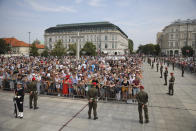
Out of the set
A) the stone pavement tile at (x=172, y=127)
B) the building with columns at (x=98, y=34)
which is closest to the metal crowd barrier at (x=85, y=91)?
the stone pavement tile at (x=172, y=127)

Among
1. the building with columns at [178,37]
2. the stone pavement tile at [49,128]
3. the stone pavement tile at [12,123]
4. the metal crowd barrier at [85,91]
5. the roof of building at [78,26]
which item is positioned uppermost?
the roof of building at [78,26]

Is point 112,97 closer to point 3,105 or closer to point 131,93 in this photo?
point 131,93

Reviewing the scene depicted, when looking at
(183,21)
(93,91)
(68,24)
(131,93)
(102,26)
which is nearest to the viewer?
(93,91)

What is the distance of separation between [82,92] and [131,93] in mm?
3229

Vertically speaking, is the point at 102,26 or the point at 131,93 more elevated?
the point at 102,26

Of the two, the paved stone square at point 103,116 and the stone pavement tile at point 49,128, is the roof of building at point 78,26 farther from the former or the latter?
the stone pavement tile at point 49,128

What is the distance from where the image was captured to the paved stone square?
6.11 meters

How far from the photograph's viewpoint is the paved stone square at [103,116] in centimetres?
611

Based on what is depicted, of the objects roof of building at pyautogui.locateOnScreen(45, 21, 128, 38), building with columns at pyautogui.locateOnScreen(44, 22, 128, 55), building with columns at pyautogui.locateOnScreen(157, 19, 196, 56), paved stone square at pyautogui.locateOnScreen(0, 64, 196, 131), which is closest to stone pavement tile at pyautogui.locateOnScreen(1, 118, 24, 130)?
paved stone square at pyautogui.locateOnScreen(0, 64, 196, 131)

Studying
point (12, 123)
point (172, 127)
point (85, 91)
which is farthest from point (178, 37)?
point (12, 123)

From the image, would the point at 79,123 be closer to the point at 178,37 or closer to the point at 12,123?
the point at 12,123

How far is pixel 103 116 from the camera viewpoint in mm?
7184

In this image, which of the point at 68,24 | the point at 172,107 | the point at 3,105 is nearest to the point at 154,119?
the point at 172,107

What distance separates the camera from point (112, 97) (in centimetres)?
962
